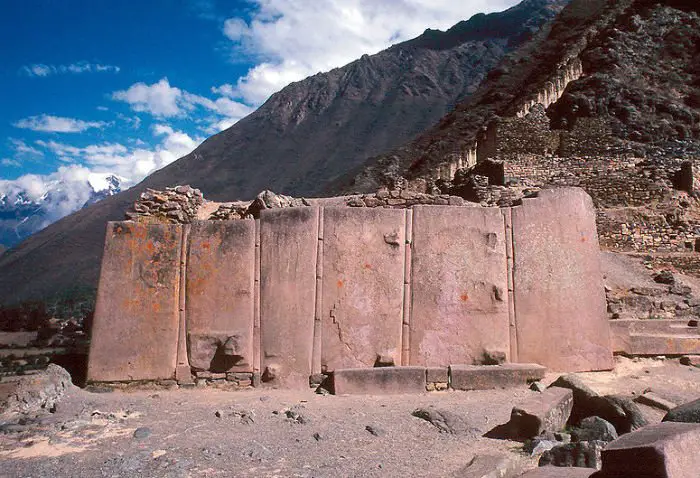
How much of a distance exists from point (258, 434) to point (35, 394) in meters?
2.76

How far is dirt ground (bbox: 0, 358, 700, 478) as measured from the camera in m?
4.15

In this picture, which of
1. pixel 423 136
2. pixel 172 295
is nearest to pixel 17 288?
pixel 423 136

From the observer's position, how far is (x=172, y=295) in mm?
6781

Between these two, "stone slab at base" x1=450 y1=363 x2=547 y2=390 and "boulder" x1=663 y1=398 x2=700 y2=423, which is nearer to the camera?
"boulder" x1=663 y1=398 x2=700 y2=423

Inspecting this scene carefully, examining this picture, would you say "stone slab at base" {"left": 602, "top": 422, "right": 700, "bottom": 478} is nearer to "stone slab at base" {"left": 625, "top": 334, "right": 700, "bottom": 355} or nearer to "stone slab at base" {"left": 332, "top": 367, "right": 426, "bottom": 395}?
"stone slab at base" {"left": 332, "top": 367, "right": 426, "bottom": 395}

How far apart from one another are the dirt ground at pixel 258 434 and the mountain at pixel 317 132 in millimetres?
30055

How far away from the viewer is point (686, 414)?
412 cm

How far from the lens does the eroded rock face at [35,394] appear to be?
5.66m

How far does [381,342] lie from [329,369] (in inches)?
28.7

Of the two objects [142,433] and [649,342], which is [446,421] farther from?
[649,342]

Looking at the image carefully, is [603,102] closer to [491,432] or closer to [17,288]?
[491,432]

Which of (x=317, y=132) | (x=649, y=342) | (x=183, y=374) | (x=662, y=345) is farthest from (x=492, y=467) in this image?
(x=317, y=132)

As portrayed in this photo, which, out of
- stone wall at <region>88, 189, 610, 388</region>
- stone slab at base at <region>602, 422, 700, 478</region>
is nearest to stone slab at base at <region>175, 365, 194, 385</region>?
stone wall at <region>88, 189, 610, 388</region>

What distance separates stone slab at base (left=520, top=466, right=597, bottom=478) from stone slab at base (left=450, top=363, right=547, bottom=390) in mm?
2662
